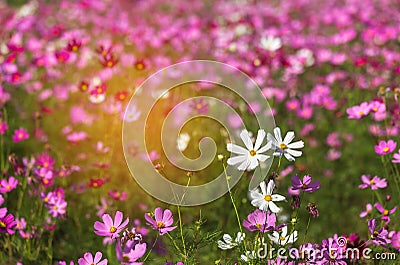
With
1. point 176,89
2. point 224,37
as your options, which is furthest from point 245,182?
point 224,37

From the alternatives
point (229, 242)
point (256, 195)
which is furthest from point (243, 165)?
point (229, 242)

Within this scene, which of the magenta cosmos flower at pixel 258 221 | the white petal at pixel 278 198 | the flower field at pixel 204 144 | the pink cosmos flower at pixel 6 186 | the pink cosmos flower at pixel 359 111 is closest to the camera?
the white petal at pixel 278 198

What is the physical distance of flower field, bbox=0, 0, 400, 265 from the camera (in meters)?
1.83

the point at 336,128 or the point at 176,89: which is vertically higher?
the point at 176,89

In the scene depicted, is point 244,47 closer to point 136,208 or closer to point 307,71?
point 307,71

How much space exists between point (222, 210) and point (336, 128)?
4.57 feet

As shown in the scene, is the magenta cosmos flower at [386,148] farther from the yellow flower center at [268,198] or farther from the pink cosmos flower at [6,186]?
the pink cosmos flower at [6,186]

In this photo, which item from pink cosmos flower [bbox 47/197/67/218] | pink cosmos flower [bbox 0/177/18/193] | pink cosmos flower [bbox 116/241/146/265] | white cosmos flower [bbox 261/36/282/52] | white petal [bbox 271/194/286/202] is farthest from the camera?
white cosmos flower [bbox 261/36/282/52]

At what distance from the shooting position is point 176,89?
3.76 meters

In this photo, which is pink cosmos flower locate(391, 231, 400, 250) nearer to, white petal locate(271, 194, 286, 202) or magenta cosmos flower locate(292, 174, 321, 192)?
magenta cosmos flower locate(292, 174, 321, 192)

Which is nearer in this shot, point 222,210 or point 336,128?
point 222,210

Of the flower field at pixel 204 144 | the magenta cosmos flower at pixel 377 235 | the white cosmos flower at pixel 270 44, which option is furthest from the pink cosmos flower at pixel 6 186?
the white cosmos flower at pixel 270 44

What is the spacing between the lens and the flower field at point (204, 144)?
183 centimetres

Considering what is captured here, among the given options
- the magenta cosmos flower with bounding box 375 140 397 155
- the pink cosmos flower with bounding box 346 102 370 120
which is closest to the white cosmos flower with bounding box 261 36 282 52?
the pink cosmos flower with bounding box 346 102 370 120
